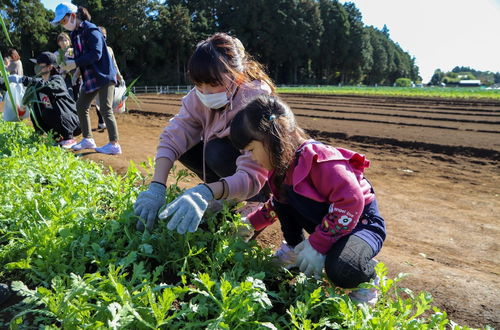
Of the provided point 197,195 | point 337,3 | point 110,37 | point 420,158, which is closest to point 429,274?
point 197,195

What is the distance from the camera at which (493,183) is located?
4.96 m

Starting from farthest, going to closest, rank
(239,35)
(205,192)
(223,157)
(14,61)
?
(239,35), (14,61), (223,157), (205,192)

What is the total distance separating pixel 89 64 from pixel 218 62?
3071 millimetres

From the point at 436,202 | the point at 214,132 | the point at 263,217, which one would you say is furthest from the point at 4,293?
the point at 436,202

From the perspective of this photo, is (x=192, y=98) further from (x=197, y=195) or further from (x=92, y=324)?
(x=92, y=324)

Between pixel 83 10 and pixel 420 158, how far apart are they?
5472 millimetres

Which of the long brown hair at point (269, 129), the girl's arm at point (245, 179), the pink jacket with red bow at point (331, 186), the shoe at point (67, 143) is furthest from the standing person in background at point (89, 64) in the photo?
the pink jacket with red bow at point (331, 186)

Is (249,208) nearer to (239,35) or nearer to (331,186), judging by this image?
(331,186)

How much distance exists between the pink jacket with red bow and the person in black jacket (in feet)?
13.9

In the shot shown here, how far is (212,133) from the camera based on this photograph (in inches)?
97.7

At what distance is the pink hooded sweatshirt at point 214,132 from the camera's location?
205cm

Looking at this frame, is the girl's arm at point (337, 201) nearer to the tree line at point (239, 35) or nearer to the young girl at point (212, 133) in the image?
the young girl at point (212, 133)

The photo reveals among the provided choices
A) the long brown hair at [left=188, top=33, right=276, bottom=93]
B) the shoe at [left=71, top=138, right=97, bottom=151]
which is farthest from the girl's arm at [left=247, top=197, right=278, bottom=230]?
the shoe at [left=71, top=138, right=97, bottom=151]

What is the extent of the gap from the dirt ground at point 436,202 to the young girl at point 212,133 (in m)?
0.72
